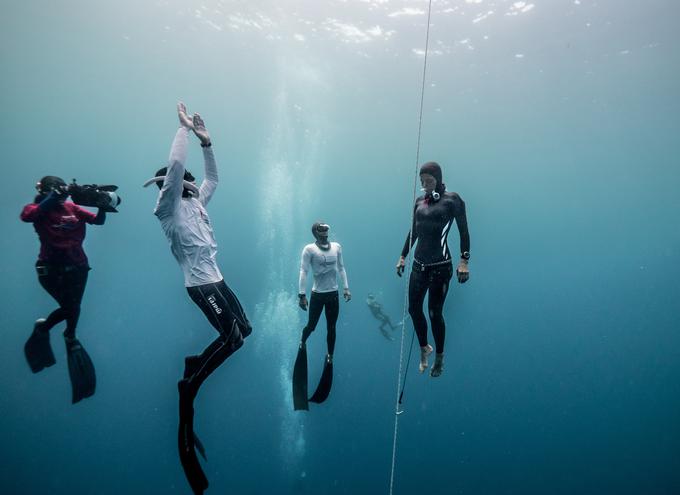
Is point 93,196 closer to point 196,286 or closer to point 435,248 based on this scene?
→ point 196,286

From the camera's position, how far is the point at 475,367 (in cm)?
6009

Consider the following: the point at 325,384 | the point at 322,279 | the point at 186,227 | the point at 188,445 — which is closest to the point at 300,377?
the point at 325,384

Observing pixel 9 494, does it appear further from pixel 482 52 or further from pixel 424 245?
pixel 482 52

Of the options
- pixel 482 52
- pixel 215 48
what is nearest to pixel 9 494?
pixel 215 48

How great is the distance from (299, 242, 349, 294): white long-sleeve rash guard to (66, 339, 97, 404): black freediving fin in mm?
4513

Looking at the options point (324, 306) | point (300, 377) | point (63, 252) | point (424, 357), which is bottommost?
point (300, 377)

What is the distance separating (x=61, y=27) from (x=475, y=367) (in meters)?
73.5

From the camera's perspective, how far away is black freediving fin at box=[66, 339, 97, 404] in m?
5.89

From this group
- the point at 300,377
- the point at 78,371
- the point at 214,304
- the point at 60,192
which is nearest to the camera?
the point at 214,304

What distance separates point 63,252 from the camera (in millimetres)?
5281

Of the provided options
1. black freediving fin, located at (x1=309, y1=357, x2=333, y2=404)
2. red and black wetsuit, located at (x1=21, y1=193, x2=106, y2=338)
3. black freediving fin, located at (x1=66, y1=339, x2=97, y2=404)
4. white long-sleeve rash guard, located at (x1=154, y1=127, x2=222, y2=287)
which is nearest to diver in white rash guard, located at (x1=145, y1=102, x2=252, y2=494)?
white long-sleeve rash guard, located at (x1=154, y1=127, x2=222, y2=287)

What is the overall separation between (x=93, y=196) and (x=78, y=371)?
393 centimetres

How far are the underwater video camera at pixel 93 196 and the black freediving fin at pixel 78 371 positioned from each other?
3366 mm

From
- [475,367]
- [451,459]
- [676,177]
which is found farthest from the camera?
[475,367]
